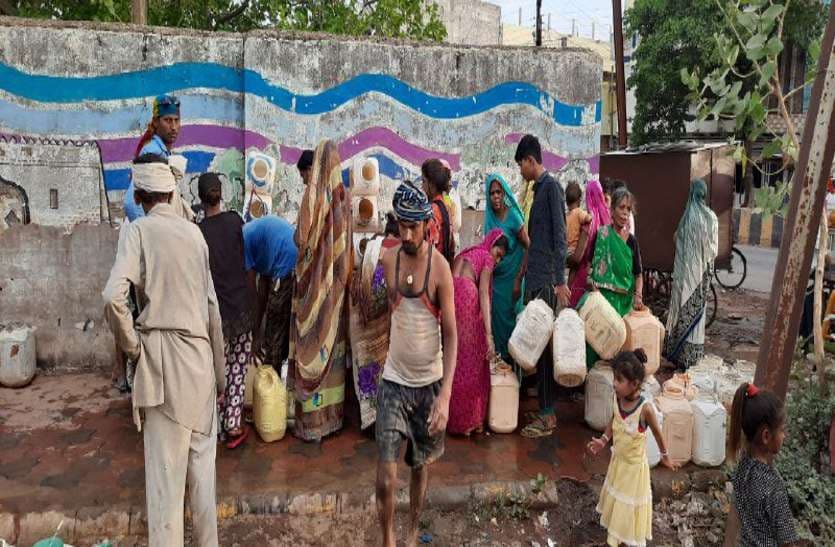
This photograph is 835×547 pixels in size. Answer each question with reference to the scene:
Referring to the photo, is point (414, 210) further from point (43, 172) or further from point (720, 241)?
point (720, 241)

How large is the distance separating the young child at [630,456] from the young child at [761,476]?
2.30 ft

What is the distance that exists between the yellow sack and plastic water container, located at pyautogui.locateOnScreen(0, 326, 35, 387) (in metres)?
2.28

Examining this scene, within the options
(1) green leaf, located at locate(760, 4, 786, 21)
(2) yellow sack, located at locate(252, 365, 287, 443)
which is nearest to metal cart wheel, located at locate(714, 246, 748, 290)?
(1) green leaf, located at locate(760, 4, 786, 21)

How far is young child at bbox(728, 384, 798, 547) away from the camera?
266 cm

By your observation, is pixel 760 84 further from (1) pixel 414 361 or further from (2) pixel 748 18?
(1) pixel 414 361

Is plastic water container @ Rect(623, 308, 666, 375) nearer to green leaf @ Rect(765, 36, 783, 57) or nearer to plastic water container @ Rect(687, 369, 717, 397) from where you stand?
plastic water container @ Rect(687, 369, 717, 397)

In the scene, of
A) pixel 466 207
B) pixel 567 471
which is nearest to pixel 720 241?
pixel 466 207

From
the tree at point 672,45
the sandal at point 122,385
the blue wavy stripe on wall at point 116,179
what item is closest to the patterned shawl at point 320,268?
the sandal at point 122,385

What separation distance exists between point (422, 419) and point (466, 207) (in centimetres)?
349

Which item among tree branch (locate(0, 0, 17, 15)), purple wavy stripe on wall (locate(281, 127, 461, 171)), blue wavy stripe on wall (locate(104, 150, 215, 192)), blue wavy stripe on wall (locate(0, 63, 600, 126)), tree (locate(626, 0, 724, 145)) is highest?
tree (locate(626, 0, 724, 145))

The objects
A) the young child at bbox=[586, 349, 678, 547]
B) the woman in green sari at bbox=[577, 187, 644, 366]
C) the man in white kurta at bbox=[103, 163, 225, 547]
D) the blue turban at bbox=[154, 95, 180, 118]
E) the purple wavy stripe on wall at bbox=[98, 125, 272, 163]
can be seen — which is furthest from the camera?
the purple wavy stripe on wall at bbox=[98, 125, 272, 163]

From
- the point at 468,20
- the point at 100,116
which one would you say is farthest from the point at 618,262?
the point at 468,20

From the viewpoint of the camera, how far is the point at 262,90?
6004 millimetres

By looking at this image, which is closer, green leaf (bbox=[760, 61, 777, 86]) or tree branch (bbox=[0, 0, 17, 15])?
green leaf (bbox=[760, 61, 777, 86])
